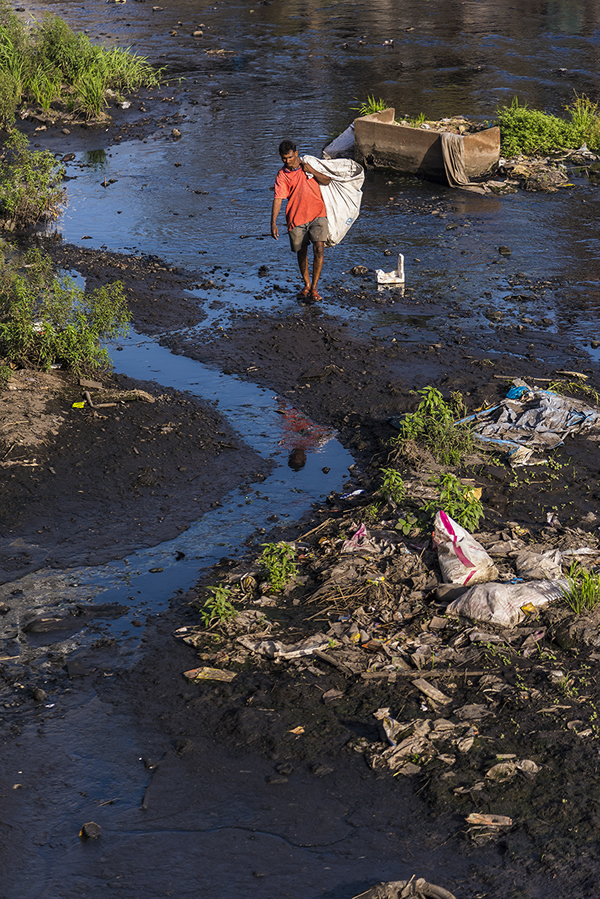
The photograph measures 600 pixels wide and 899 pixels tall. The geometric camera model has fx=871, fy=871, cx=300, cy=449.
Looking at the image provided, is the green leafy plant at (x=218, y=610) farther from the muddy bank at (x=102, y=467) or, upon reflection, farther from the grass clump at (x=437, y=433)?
the grass clump at (x=437, y=433)

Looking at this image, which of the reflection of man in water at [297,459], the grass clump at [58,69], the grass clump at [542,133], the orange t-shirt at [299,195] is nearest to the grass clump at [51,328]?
the reflection of man in water at [297,459]

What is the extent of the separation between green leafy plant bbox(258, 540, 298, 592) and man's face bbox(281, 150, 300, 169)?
474 centimetres

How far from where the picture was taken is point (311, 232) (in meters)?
Result: 9.12

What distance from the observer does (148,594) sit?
17.3ft

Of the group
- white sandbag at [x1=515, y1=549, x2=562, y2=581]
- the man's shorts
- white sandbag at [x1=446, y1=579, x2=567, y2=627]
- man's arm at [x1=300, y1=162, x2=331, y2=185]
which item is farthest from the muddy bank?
man's arm at [x1=300, y1=162, x2=331, y2=185]

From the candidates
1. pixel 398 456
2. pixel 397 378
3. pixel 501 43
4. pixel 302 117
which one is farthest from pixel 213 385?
pixel 501 43

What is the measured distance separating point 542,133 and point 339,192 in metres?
5.98

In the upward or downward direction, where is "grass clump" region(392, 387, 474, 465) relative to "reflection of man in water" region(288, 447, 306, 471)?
upward

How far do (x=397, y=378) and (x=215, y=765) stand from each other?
14.3 feet

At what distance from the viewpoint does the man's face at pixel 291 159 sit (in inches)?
336

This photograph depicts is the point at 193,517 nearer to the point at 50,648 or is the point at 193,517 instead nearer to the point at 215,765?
the point at 50,648

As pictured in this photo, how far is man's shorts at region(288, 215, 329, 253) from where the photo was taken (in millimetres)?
9047

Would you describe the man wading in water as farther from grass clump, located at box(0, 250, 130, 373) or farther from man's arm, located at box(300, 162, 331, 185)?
grass clump, located at box(0, 250, 130, 373)

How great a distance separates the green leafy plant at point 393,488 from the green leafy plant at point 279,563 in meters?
0.82
